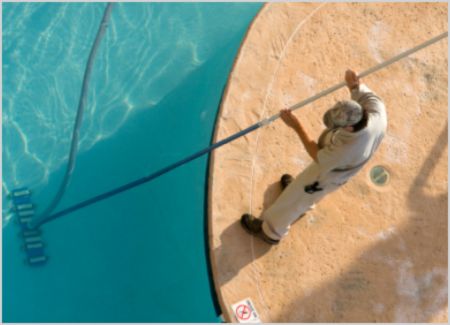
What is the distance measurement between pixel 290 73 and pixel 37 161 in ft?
7.75

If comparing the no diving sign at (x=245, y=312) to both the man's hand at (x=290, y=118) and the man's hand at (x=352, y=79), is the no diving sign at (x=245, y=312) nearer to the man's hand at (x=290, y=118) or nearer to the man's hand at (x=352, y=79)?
the man's hand at (x=290, y=118)

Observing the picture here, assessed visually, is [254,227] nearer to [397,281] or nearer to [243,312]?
[243,312]

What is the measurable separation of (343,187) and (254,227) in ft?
2.96

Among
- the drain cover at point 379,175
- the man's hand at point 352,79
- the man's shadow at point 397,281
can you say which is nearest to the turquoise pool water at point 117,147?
the man's shadow at point 397,281

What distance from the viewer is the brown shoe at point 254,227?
3.90m

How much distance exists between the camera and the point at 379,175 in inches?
176

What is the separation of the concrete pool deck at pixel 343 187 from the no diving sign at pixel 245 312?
46 millimetres

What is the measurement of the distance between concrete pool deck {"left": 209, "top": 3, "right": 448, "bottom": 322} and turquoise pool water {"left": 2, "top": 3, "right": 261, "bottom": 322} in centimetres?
56

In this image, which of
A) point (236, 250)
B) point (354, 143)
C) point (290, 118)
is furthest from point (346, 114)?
point (236, 250)

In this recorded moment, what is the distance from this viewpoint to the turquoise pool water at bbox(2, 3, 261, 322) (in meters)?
4.60

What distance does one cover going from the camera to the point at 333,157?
2.97 meters

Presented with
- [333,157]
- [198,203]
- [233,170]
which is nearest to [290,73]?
[233,170]

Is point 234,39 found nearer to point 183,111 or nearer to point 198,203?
point 183,111

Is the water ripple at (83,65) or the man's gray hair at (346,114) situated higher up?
the water ripple at (83,65)
